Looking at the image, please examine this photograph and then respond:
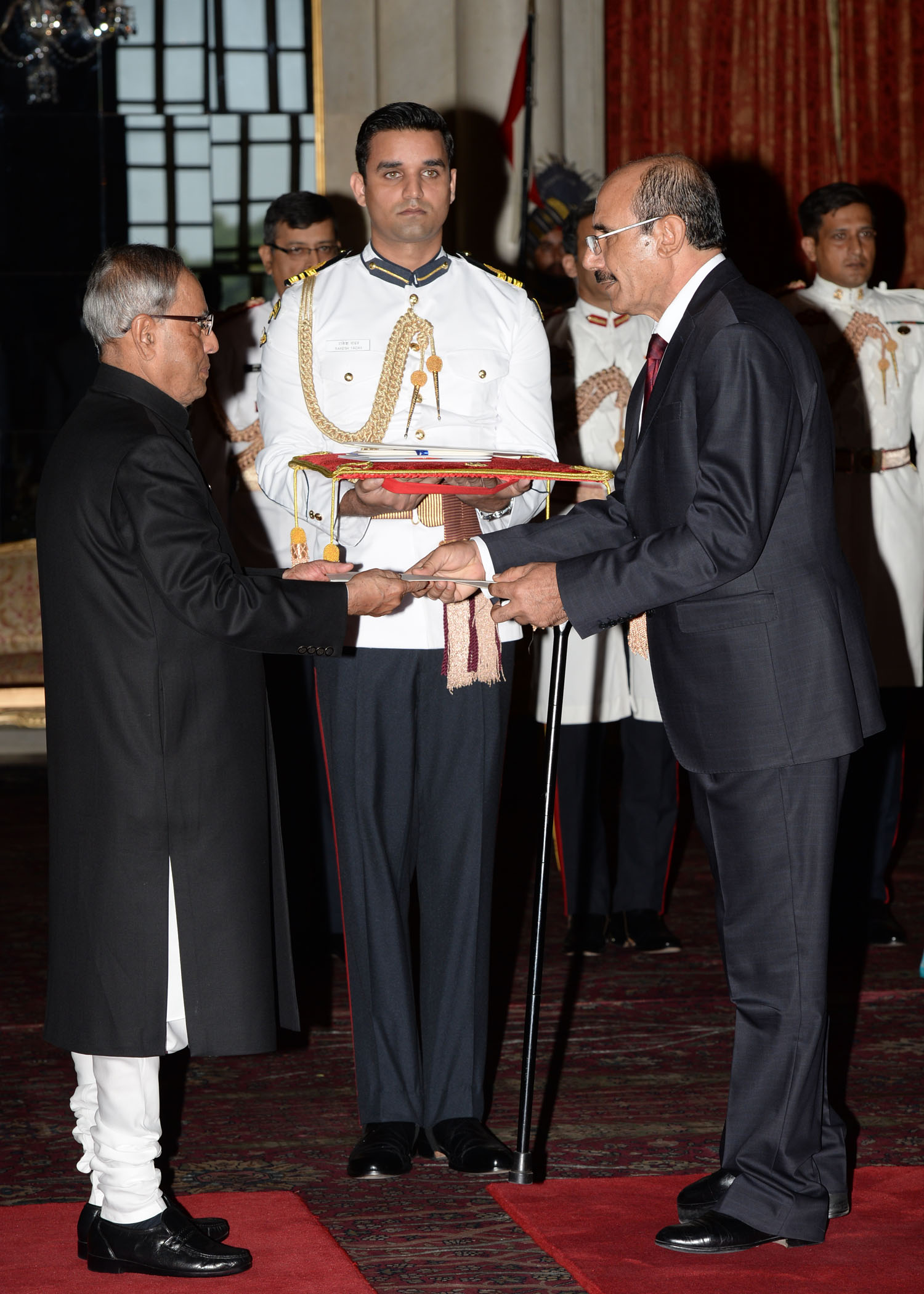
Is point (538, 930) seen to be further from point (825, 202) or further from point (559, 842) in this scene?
point (825, 202)

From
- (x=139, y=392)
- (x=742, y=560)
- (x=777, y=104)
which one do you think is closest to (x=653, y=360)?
(x=742, y=560)

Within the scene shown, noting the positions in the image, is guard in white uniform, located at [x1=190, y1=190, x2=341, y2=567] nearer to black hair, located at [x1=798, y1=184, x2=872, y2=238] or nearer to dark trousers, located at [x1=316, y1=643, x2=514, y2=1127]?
black hair, located at [x1=798, y1=184, x2=872, y2=238]

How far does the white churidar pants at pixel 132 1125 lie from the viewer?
2338 mm

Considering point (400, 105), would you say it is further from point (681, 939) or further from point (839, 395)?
point (681, 939)

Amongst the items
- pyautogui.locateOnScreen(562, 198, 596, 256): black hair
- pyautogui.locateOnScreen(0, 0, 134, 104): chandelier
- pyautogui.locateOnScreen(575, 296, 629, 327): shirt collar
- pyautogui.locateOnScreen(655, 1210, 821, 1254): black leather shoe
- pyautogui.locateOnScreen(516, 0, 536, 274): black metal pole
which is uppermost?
pyautogui.locateOnScreen(0, 0, 134, 104): chandelier

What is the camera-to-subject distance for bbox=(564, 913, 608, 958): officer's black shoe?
4.22 metres

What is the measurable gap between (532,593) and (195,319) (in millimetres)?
675

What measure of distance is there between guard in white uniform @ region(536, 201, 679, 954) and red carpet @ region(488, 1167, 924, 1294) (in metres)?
1.50

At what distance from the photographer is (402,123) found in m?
2.83

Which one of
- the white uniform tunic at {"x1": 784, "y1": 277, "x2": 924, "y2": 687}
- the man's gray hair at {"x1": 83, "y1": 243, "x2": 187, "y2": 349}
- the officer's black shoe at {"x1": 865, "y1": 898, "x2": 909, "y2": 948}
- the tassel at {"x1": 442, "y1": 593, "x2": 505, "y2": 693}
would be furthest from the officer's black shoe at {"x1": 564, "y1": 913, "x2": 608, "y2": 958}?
the man's gray hair at {"x1": 83, "y1": 243, "x2": 187, "y2": 349}

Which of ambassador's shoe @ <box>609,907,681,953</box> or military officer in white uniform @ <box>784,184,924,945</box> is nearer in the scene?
ambassador's shoe @ <box>609,907,681,953</box>

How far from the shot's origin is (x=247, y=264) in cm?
784

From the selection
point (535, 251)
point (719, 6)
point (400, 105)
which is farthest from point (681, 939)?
point (719, 6)

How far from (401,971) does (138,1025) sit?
632 mm
